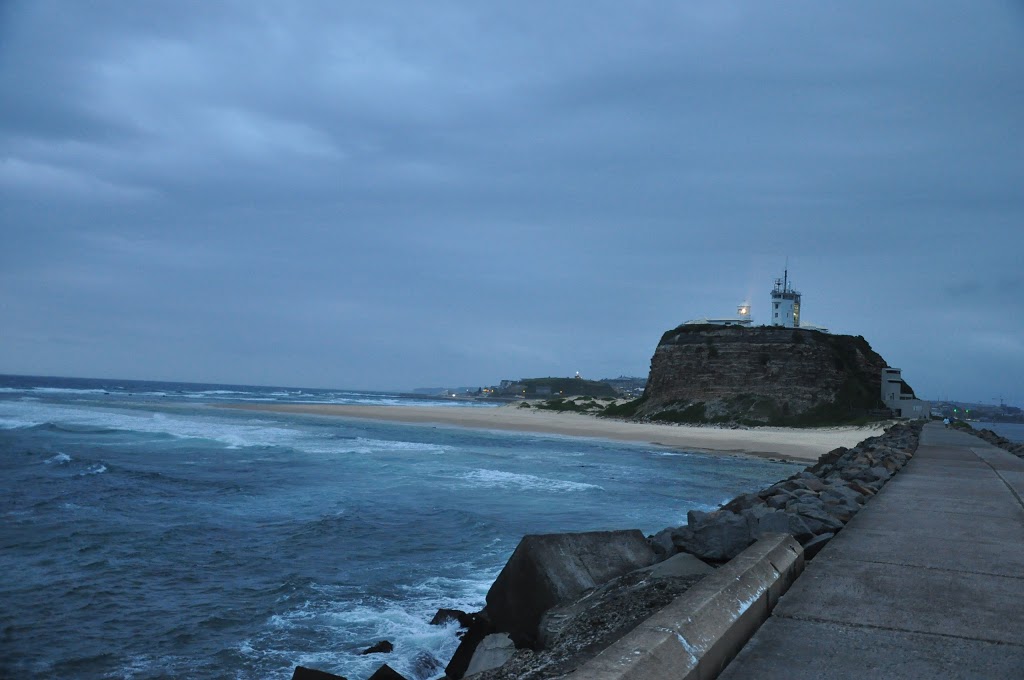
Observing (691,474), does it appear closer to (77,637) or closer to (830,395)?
(77,637)

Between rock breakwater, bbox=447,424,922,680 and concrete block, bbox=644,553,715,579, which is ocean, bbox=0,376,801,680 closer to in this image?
rock breakwater, bbox=447,424,922,680

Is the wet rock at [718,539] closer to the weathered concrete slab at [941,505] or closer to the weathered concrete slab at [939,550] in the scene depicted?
the weathered concrete slab at [939,550]

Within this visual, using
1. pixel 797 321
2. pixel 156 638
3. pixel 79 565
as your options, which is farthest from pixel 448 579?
pixel 797 321

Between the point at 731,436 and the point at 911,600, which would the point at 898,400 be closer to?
the point at 731,436

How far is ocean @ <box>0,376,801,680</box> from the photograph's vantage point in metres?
7.50

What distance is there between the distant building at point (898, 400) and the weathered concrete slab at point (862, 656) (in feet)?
175

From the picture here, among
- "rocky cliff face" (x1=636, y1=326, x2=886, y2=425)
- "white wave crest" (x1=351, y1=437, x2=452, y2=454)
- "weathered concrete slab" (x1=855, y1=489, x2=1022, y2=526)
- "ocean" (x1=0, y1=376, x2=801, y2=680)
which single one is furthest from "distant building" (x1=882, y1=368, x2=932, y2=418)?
"weathered concrete slab" (x1=855, y1=489, x2=1022, y2=526)

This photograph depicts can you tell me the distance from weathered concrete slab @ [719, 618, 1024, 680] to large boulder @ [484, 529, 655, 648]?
10.2 ft

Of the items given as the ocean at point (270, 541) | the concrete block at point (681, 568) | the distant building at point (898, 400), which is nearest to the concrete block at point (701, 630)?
the concrete block at point (681, 568)

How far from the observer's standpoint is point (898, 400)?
55.0 m

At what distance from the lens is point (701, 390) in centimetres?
5994

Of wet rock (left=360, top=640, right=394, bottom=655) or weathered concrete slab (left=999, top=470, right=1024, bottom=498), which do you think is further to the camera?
weathered concrete slab (left=999, top=470, right=1024, bottom=498)

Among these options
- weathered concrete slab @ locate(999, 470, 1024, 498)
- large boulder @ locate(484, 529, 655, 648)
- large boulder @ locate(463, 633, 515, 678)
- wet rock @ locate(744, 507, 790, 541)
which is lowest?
large boulder @ locate(463, 633, 515, 678)

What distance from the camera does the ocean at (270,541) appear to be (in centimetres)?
750
